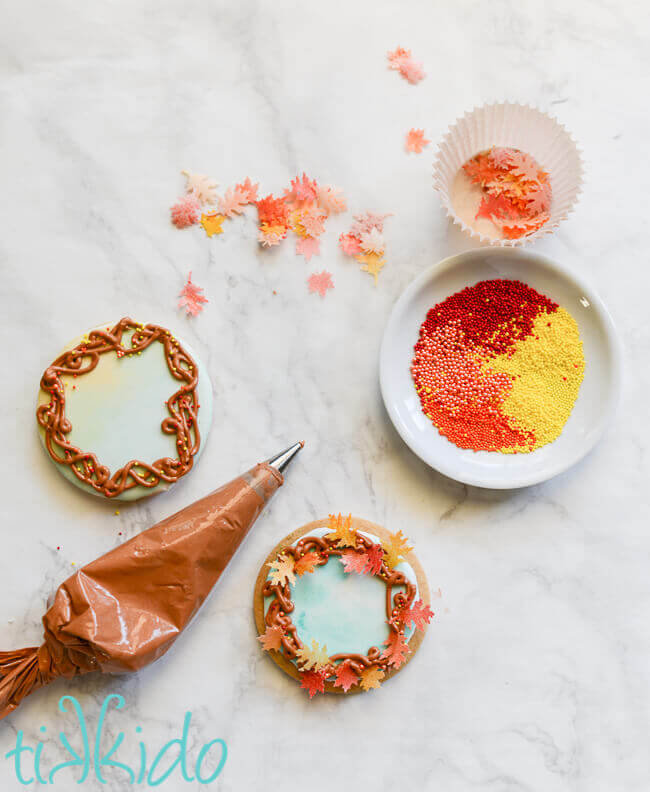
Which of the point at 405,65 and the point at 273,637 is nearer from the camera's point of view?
the point at 273,637

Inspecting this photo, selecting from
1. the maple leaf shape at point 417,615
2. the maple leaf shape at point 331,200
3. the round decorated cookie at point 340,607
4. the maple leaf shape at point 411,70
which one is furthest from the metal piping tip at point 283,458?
the maple leaf shape at point 411,70

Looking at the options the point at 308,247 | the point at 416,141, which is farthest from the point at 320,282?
the point at 416,141

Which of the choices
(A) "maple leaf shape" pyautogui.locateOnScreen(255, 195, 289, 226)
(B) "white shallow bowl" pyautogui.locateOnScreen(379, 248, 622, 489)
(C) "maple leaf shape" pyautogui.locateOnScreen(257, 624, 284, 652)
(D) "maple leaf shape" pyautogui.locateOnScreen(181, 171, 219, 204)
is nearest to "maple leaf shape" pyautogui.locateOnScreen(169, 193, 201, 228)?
(D) "maple leaf shape" pyautogui.locateOnScreen(181, 171, 219, 204)

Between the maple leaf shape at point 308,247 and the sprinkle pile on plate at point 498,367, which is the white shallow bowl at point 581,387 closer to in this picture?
the sprinkle pile on plate at point 498,367

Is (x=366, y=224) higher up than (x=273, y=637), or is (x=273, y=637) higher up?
(x=366, y=224)

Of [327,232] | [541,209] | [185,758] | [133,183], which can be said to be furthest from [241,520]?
[541,209]

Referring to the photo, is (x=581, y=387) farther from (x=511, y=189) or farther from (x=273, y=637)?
(x=273, y=637)
